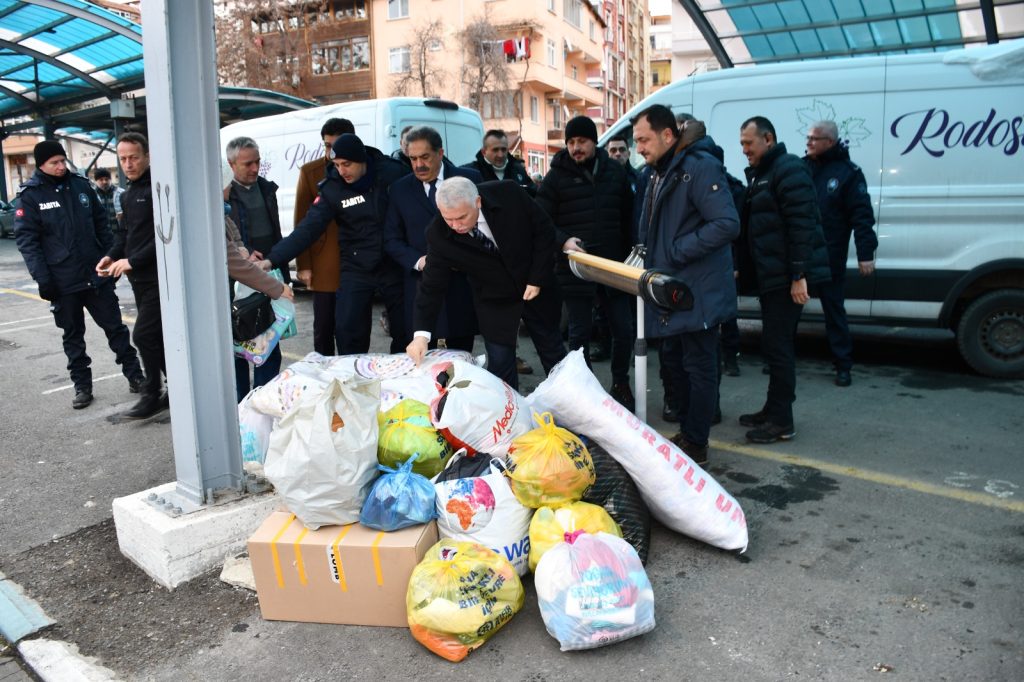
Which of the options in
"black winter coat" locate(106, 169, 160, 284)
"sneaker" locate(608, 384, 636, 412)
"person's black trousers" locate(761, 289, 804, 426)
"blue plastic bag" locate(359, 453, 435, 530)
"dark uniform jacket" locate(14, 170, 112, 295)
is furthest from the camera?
"dark uniform jacket" locate(14, 170, 112, 295)

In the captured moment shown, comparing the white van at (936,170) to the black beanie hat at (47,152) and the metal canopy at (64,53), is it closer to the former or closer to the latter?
the black beanie hat at (47,152)

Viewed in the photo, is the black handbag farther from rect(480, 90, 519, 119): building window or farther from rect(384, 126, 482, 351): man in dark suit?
rect(480, 90, 519, 119): building window

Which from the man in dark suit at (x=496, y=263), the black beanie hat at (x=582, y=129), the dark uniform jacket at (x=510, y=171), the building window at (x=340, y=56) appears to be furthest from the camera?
the building window at (x=340, y=56)

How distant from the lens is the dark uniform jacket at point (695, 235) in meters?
3.71

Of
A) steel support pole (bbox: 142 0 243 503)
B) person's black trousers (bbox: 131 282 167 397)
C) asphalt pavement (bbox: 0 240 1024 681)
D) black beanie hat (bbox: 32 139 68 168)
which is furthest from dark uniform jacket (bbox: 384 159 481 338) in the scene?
black beanie hat (bbox: 32 139 68 168)

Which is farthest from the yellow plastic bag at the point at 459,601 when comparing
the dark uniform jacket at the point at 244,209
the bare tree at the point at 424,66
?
the bare tree at the point at 424,66

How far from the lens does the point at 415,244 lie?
4777 mm

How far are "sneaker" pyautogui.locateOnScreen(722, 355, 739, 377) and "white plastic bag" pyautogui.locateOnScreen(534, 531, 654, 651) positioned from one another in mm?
3794

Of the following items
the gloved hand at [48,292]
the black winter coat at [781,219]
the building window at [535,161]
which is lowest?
the gloved hand at [48,292]

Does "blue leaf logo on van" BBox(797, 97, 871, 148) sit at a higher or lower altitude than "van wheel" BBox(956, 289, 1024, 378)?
higher

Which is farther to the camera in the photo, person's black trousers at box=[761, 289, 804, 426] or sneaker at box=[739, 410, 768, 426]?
sneaker at box=[739, 410, 768, 426]

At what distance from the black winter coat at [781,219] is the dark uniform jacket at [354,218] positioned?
2.31 m

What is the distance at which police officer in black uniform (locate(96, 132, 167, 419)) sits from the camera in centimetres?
500

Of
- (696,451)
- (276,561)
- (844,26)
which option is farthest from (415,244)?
(844,26)
